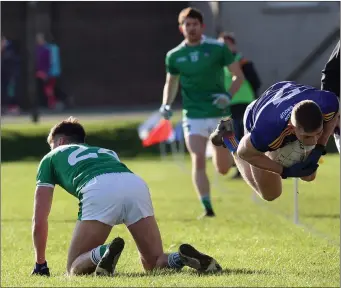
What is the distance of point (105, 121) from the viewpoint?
2605 centimetres

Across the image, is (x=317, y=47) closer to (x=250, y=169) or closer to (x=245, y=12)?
(x=245, y=12)

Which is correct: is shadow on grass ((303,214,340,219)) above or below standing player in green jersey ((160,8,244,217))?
below

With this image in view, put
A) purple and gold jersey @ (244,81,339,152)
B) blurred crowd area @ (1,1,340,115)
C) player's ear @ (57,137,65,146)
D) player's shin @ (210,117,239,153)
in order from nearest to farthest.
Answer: purple and gold jersey @ (244,81,339,152) < player's ear @ (57,137,65,146) < player's shin @ (210,117,239,153) < blurred crowd area @ (1,1,340,115)

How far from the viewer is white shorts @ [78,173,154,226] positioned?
330 inches

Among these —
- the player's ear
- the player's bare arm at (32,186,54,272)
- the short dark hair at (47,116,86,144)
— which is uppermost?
the short dark hair at (47,116,86,144)

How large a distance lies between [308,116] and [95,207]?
1.74 meters

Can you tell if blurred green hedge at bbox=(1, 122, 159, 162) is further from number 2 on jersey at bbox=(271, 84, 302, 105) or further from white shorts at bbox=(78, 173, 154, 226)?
white shorts at bbox=(78, 173, 154, 226)

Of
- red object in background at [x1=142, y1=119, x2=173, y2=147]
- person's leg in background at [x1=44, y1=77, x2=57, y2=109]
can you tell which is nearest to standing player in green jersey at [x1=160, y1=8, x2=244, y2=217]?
red object in background at [x1=142, y1=119, x2=173, y2=147]

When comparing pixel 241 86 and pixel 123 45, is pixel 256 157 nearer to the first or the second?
pixel 241 86

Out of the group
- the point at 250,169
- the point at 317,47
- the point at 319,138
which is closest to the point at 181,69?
the point at 250,169

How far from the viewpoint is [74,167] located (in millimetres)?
8578

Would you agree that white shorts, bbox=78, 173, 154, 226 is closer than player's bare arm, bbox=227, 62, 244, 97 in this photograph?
Yes

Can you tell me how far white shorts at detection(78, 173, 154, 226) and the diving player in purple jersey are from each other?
881 millimetres

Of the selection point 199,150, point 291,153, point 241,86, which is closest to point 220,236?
point 199,150
